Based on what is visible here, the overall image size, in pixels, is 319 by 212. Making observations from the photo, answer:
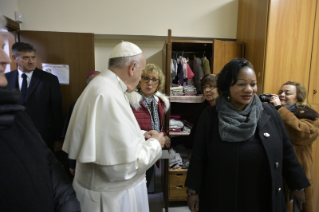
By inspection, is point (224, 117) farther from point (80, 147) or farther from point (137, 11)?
point (137, 11)

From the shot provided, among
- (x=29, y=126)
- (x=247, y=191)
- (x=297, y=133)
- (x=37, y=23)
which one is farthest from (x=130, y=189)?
(x=37, y=23)

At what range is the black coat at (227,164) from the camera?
117 cm

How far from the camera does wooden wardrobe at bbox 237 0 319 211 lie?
218 cm

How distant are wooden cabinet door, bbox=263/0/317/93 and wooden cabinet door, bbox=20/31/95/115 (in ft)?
7.94

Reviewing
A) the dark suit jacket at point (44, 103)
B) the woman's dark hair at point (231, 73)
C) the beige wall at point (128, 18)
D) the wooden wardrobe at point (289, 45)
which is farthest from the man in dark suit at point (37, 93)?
the wooden wardrobe at point (289, 45)

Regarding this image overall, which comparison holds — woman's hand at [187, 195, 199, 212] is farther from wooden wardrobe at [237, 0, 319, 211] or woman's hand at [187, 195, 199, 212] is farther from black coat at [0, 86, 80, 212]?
wooden wardrobe at [237, 0, 319, 211]

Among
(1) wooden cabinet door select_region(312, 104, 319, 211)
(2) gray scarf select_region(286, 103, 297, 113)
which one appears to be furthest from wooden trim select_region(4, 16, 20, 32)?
(1) wooden cabinet door select_region(312, 104, 319, 211)

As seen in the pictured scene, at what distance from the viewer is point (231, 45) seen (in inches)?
105

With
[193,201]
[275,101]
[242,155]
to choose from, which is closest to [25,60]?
[193,201]

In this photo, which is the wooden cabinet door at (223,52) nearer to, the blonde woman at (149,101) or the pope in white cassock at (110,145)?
the blonde woman at (149,101)

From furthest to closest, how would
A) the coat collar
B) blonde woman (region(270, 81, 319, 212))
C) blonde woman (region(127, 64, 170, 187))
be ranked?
the coat collar < blonde woman (region(127, 64, 170, 187)) < blonde woman (region(270, 81, 319, 212))

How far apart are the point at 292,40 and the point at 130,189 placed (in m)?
2.48

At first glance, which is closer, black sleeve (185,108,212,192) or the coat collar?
black sleeve (185,108,212,192)

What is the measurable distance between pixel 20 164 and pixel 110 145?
14.7 inches
